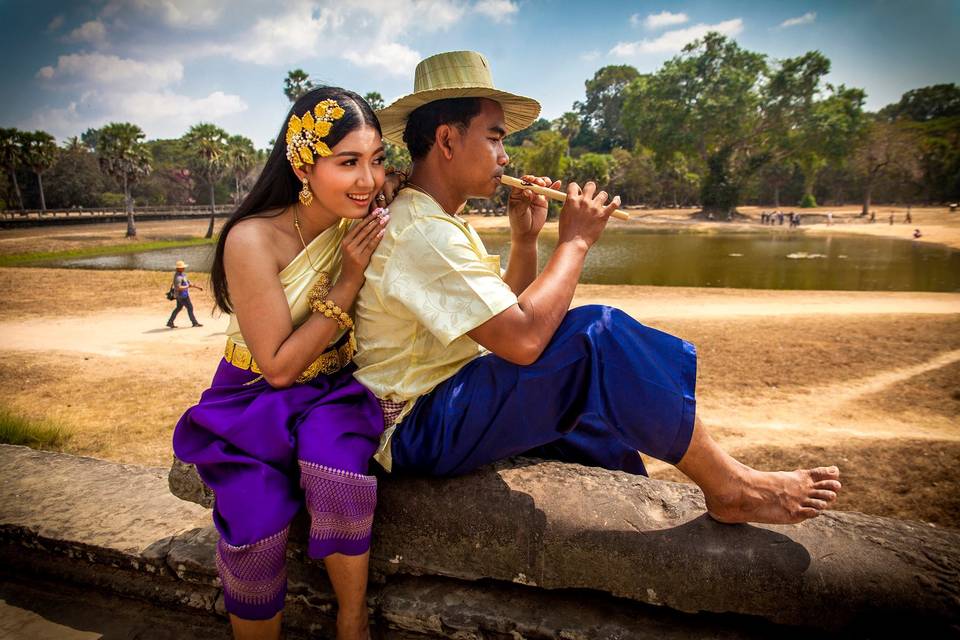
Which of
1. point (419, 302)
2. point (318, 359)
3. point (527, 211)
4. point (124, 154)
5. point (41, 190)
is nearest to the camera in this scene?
point (419, 302)

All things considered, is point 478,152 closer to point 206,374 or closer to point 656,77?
point 206,374

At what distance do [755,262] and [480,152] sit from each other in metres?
23.5

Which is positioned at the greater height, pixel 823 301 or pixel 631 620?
pixel 631 620

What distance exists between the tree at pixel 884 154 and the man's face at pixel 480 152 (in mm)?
52210

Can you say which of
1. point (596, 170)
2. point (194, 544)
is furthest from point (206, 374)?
point (596, 170)

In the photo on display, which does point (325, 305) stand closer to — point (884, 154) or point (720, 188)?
point (720, 188)

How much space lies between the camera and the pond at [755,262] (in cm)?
1762

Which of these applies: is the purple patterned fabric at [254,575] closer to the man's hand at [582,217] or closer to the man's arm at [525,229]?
the man's hand at [582,217]

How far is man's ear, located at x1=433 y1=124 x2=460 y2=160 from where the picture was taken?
1942 mm

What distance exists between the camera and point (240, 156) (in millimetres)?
42312

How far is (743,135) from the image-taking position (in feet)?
151

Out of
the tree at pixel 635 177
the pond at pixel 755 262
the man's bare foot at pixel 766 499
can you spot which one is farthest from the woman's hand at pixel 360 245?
the tree at pixel 635 177

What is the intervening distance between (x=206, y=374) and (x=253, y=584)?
683 centimetres

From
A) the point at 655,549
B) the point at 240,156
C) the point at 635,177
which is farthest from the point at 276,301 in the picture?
the point at 635,177
